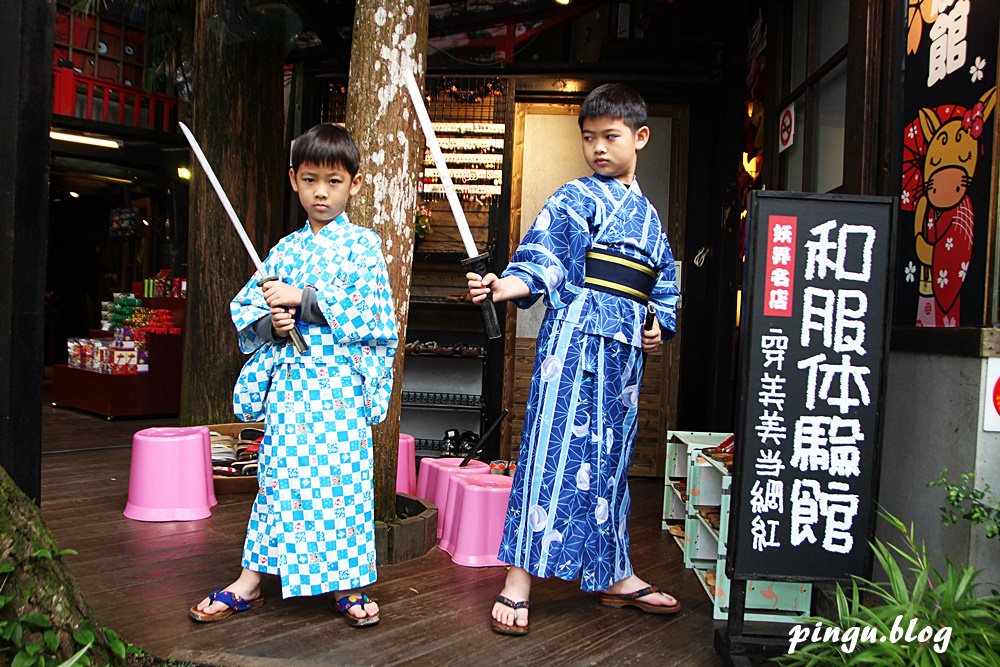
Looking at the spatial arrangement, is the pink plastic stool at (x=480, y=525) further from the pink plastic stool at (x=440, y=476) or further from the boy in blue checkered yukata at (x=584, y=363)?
the boy in blue checkered yukata at (x=584, y=363)

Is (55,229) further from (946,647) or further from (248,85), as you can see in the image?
(946,647)

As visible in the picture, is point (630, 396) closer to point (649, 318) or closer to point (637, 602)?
point (649, 318)

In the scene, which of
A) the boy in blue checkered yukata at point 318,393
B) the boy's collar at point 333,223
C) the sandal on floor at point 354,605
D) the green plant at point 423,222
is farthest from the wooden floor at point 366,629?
the green plant at point 423,222

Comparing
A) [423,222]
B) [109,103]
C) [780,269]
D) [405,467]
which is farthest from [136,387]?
[780,269]

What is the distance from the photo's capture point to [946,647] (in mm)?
2027

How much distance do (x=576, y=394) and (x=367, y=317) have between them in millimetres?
816

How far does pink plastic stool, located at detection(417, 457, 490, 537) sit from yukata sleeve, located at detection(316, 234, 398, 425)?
4.32ft

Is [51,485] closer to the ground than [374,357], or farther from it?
Answer: closer to the ground

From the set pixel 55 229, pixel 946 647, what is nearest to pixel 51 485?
pixel 946 647

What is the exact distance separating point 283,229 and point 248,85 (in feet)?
4.60

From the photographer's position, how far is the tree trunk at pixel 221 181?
5555 millimetres

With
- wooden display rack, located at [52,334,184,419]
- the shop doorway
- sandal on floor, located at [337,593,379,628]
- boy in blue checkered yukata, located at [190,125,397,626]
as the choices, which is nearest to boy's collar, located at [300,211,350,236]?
boy in blue checkered yukata, located at [190,125,397,626]

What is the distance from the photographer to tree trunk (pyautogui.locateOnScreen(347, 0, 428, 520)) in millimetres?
3486

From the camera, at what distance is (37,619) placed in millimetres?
1914
